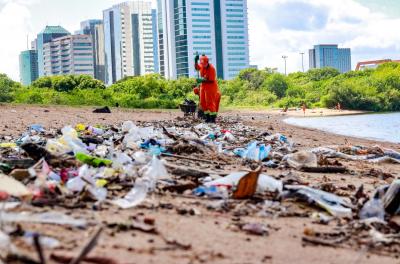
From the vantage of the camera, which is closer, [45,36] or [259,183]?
[259,183]

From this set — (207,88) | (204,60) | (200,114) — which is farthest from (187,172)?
(200,114)

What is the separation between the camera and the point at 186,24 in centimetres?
9025

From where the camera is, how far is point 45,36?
4921 inches

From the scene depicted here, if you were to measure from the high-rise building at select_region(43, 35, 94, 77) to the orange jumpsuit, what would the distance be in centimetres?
→ 9893

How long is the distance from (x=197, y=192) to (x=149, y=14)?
12190 centimetres

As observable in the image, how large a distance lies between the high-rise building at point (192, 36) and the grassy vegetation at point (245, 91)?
74.0 ft

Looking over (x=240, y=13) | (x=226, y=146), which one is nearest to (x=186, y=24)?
(x=240, y=13)

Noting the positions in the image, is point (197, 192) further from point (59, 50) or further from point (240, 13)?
point (59, 50)

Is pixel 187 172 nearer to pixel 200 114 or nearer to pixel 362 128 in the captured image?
pixel 200 114

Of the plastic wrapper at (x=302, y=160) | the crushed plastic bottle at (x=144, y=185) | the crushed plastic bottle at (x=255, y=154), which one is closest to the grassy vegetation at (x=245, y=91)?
the crushed plastic bottle at (x=255, y=154)

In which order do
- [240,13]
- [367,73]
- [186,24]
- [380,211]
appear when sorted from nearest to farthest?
[380,211], [367,73], [186,24], [240,13]

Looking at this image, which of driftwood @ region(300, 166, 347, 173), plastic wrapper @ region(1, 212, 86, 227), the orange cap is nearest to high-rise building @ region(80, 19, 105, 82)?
the orange cap

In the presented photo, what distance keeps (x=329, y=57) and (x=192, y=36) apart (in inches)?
2997

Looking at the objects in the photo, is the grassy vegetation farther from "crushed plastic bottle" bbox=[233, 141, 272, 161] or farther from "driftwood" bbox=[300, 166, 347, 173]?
"driftwood" bbox=[300, 166, 347, 173]
